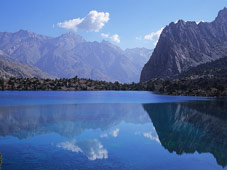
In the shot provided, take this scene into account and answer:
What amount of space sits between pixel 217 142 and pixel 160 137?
33.8ft

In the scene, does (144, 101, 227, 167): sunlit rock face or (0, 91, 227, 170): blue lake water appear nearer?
(0, 91, 227, 170): blue lake water

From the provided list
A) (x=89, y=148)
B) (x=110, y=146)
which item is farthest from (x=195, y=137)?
(x=89, y=148)

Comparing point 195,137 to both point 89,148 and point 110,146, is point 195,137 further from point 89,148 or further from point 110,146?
point 89,148

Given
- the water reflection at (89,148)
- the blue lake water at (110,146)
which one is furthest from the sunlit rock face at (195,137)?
the water reflection at (89,148)

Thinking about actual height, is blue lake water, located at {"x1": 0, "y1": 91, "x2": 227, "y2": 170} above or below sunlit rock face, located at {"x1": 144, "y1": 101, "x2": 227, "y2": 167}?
below

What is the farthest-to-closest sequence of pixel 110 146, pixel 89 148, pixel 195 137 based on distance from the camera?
pixel 195 137 < pixel 110 146 < pixel 89 148

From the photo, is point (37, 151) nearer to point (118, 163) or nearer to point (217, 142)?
point (118, 163)

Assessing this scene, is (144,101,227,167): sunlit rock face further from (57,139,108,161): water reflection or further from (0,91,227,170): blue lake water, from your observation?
(57,139,108,161): water reflection

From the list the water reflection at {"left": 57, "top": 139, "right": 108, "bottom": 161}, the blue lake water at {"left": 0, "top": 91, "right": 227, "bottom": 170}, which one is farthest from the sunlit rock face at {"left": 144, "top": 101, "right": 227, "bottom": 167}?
the water reflection at {"left": 57, "top": 139, "right": 108, "bottom": 161}

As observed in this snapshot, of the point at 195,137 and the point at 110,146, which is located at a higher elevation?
the point at 195,137

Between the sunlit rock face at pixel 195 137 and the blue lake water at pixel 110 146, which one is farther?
the sunlit rock face at pixel 195 137

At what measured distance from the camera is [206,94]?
A: 7682 inches

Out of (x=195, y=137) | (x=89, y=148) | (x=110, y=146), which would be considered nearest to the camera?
(x=89, y=148)

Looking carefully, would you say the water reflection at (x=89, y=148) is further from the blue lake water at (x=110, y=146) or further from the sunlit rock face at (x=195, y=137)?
the sunlit rock face at (x=195, y=137)
